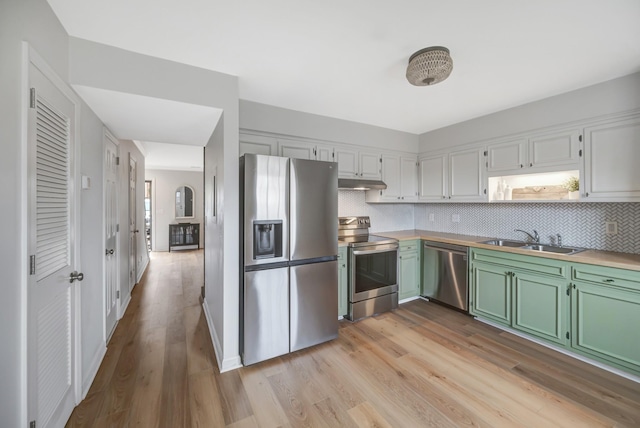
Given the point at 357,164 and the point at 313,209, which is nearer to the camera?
the point at 313,209

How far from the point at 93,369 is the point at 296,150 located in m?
2.68

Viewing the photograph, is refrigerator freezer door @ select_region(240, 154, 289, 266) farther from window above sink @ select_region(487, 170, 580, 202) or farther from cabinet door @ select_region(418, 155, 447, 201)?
window above sink @ select_region(487, 170, 580, 202)

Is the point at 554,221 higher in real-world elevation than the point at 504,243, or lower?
higher

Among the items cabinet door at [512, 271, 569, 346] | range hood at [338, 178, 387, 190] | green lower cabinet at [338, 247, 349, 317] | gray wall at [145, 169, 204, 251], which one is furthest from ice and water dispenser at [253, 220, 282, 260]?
gray wall at [145, 169, 204, 251]

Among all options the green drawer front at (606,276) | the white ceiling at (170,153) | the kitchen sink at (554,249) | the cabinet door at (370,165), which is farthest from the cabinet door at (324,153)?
the white ceiling at (170,153)

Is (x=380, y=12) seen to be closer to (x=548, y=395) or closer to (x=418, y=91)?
(x=418, y=91)

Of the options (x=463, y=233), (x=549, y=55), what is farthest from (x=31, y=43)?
(x=463, y=233)

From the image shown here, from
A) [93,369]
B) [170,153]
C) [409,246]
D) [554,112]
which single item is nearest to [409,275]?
[409,246]

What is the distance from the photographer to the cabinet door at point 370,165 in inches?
138

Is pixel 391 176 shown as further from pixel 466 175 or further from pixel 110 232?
pixel 110 232

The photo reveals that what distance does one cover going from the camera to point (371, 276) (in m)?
3.12

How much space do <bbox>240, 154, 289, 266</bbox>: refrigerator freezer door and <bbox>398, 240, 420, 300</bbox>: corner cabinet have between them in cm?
180

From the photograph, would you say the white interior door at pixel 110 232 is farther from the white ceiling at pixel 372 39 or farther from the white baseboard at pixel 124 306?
the white ceiling at pixel 372 39

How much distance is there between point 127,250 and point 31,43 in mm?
3027
